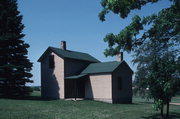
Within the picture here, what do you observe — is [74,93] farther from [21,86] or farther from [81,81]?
[21,86]

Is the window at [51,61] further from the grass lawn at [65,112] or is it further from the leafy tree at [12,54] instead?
the grass lawn at [65,112]

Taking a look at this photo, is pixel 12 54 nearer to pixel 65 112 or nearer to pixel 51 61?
pixel 51 61

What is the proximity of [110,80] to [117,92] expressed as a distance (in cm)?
206

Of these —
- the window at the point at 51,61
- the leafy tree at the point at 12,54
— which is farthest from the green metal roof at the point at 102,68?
the leafy tree at the point at 12,54

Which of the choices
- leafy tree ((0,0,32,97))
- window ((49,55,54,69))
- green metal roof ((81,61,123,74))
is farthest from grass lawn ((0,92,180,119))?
window ((49,55,54,69))

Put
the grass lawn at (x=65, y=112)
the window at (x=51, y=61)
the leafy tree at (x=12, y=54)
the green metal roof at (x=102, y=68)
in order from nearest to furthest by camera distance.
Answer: the grass lawn at (x=65, y=112), the leafy tree at (x=12, y=54), the green metal roof at (x=102, y=68), the window at (x=51, y=61)

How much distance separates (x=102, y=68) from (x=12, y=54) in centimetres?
1089

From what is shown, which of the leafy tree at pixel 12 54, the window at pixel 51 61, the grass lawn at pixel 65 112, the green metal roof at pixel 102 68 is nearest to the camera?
the grass lawn at pixel 65 112

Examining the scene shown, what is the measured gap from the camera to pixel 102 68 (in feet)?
94.8

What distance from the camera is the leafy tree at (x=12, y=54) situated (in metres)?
26.2

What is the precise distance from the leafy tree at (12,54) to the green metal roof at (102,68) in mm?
7346

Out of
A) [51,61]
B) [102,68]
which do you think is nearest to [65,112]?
[102,68]

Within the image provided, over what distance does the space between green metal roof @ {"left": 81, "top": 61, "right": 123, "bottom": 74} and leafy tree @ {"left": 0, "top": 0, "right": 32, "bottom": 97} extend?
7.35m

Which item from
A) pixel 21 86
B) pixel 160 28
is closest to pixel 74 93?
pixel 21 86
